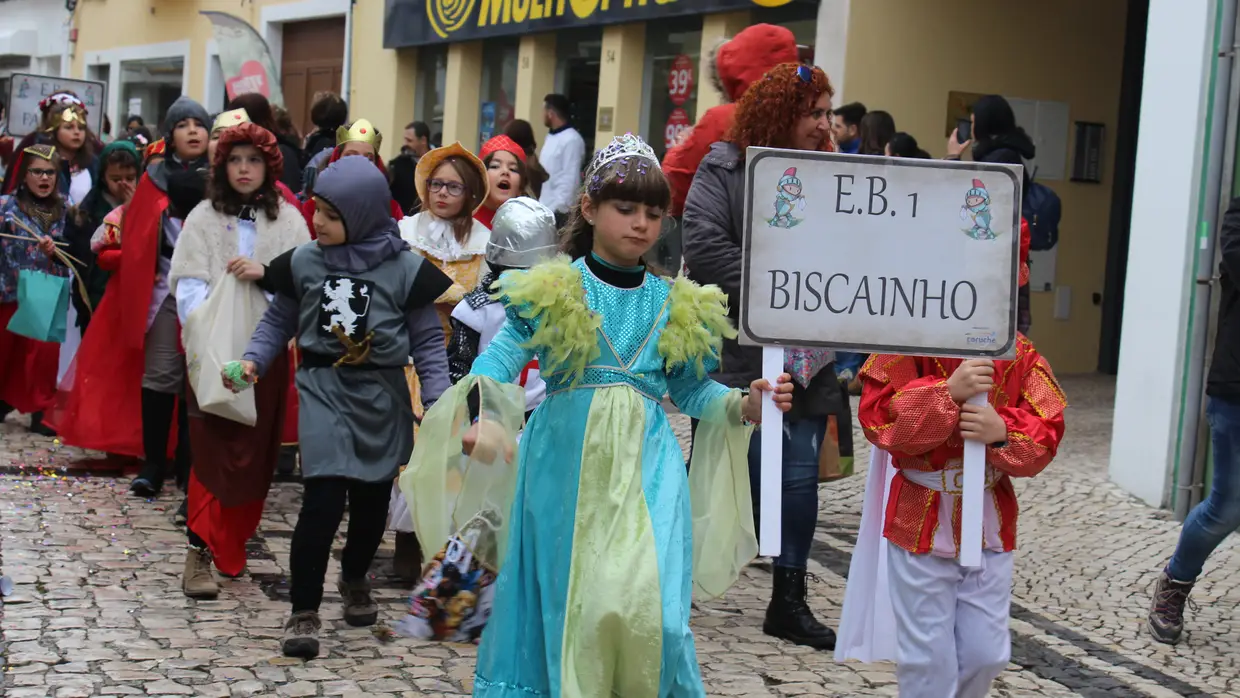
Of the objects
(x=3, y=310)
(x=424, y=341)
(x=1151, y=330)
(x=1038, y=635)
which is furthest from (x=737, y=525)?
(x=3, y=310)

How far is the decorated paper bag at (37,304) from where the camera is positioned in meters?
9.69

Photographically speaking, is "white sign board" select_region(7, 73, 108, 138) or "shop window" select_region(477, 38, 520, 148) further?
"shop window" select_region(477, 38, 520, 148)

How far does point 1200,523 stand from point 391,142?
1554 cm

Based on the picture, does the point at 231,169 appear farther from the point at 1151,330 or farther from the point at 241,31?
the point at 241,31

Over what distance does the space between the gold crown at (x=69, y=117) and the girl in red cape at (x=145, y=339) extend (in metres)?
2.53

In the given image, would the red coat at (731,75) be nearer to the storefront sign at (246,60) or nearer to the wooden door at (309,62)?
the storefront sign at (246,60)

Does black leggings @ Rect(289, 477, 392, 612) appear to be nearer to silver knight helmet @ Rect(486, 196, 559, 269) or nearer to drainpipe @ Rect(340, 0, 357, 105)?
silver knight helmet @ Rect(486, 196, 559, 269)

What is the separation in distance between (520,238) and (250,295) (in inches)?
44.7

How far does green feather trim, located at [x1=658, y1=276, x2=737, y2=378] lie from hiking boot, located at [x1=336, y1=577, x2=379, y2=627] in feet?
6.10

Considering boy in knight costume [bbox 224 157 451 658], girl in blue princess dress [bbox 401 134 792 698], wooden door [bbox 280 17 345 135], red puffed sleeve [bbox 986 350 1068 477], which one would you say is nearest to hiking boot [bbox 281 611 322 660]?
boy in knight costume [bbox 224 157 451 658]

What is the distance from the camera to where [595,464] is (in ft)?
13.8

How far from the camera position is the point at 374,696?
4.95 meters

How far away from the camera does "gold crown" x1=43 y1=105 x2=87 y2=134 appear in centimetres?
1066

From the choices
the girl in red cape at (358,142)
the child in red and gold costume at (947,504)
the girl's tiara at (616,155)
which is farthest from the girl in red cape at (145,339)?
→ the child in red and gold costume at (947,504)
